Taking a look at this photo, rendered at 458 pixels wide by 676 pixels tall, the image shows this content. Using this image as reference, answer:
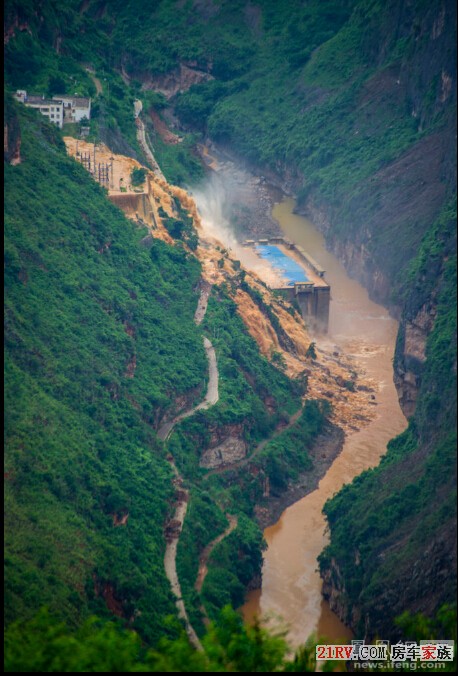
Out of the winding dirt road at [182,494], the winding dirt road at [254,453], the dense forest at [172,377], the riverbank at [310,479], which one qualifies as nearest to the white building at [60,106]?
the dense forest at [172,377]

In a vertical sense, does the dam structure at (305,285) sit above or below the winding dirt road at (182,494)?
above

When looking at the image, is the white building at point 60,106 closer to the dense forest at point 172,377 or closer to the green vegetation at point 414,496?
the dense forest at point 172,377

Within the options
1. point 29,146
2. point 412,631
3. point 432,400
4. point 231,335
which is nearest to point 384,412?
point 231,335

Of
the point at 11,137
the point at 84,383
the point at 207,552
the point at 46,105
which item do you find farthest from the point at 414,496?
the point at 46,105

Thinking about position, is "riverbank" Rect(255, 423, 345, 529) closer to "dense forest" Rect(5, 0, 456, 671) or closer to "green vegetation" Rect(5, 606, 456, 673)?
"dense forest" Rect(5, 0, 456, 671)

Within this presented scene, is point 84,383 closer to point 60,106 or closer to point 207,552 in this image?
point 207,552

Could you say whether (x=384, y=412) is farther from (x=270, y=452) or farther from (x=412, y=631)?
(x=412, y=631)
